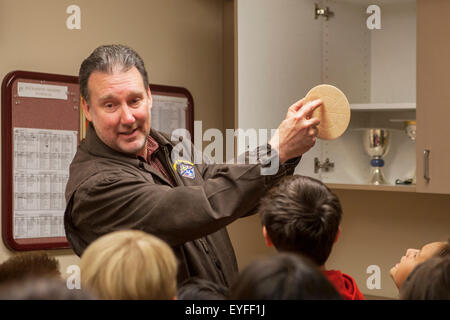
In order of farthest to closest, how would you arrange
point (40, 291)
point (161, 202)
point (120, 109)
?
point (120, 109)
point (161, 202)
point (40, 291)

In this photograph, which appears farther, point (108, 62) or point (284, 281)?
point (108, 62)

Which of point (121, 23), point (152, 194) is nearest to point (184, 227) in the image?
point (152, 194)

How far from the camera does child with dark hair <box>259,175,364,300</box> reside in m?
1.19

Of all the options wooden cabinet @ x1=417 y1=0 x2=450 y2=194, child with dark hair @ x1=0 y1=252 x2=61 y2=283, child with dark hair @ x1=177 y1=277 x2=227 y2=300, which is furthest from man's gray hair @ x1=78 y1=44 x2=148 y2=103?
wooden cabinet @ x1=417 y1=0 x2=450 y2=194

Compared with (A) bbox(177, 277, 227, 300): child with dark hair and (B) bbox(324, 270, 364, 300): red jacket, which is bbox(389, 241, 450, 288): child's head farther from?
(A) bbox(177, 277, 227, 300): child with dark hair

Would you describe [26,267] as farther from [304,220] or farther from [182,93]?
[182,93]

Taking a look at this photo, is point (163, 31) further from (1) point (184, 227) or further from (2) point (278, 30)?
(1) point (184, 227)

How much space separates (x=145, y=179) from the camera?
1.42 metres

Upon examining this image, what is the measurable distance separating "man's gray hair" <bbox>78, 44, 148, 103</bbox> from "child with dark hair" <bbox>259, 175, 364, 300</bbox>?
47 centimetres

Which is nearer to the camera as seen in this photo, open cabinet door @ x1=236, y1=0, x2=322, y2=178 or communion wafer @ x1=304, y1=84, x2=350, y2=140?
communion wafer @ x1=304, y1=84, x2=350, y2=140

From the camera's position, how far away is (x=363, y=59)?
2.54 meters

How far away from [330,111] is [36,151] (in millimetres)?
1114

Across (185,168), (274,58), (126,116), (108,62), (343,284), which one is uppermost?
(274,58)

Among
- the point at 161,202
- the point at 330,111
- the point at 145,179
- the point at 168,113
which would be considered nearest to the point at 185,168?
the point at 145,179
